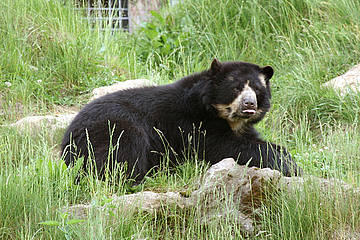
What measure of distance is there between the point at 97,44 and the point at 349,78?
4.03m

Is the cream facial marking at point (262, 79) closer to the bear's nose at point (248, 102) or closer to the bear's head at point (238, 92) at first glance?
the bear's head at point (238, 92)

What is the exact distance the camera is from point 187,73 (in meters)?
8.76

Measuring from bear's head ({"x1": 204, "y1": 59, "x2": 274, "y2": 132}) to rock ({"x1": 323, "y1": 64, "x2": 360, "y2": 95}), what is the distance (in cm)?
215

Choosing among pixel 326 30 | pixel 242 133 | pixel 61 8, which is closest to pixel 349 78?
pixel 326 30

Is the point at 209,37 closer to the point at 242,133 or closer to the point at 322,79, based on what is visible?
the point at 322,79

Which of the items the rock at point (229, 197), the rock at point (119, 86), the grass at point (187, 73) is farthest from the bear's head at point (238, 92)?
the rock at point (119, 86)

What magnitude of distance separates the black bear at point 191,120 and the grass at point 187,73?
240mm

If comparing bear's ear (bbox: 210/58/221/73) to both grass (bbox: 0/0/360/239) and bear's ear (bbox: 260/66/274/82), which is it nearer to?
bear's ear (bbox: 260/66/274/82)

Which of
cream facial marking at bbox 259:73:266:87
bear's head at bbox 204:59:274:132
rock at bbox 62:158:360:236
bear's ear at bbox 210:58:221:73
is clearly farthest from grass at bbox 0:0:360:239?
bear's ear at bbox 210:58:221:73

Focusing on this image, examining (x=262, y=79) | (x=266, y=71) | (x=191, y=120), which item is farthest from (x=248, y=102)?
(x=191, y=120)

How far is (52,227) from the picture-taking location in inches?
137

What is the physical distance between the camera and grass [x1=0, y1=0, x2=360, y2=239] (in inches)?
145

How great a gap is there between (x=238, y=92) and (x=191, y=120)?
1.91ft

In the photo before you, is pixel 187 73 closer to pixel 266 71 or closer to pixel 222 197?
pixel 266 71
